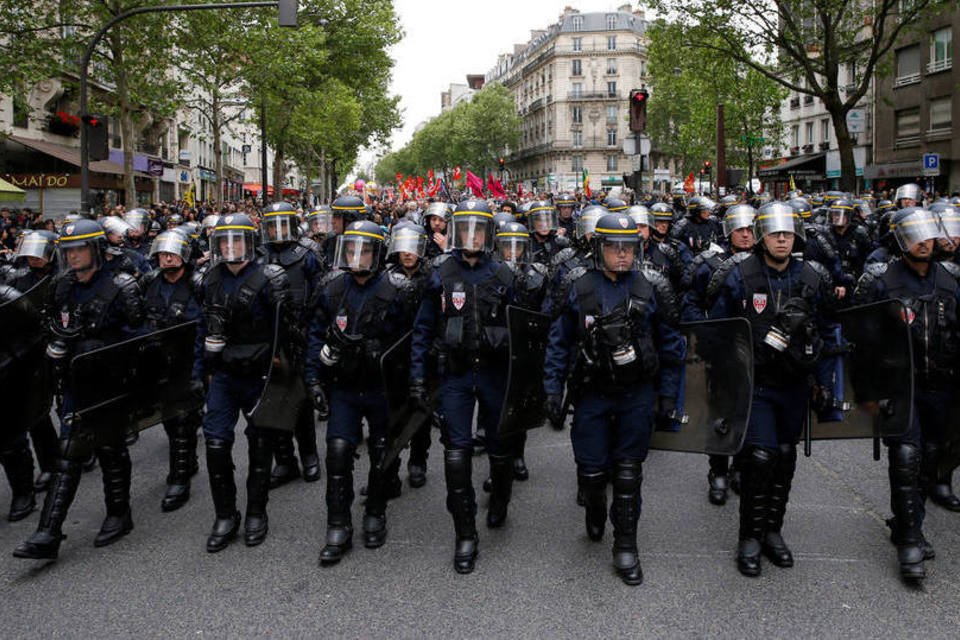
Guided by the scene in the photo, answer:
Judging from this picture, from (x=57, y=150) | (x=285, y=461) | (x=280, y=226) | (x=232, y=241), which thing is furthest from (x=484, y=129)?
(x=232, y=241)

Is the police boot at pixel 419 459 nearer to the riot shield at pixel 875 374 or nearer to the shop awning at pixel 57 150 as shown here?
the riot shield at pixel 875 374

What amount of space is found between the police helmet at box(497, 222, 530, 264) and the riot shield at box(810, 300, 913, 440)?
264cm

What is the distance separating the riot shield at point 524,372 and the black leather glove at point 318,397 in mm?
1042

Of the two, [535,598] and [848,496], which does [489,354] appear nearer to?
[535,598]

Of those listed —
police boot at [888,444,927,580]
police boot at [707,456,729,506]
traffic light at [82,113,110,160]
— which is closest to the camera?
police boot at [888,444,927,580]

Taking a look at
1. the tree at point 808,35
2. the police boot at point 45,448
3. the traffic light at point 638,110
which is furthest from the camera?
the tree at point 808,35

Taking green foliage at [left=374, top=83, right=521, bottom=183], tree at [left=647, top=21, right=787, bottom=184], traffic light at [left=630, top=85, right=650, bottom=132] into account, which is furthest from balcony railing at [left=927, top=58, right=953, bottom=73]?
green foliage at [left=374, top=83, right=521, bottom=183]

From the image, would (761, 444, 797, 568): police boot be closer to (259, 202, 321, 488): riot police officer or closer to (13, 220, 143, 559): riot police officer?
(259, 202, 321, 488): riot police officer

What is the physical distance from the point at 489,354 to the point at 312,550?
1.57 metres

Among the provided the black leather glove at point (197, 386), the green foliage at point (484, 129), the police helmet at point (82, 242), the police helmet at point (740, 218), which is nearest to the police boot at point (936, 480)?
the police helmet at point (740, 218)

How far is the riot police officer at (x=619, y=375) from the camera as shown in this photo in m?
4.48

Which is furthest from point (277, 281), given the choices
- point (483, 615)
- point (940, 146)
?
point (940, 146)

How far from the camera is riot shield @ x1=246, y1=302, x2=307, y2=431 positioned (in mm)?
5109

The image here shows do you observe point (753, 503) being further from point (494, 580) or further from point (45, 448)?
point (45, 448)
